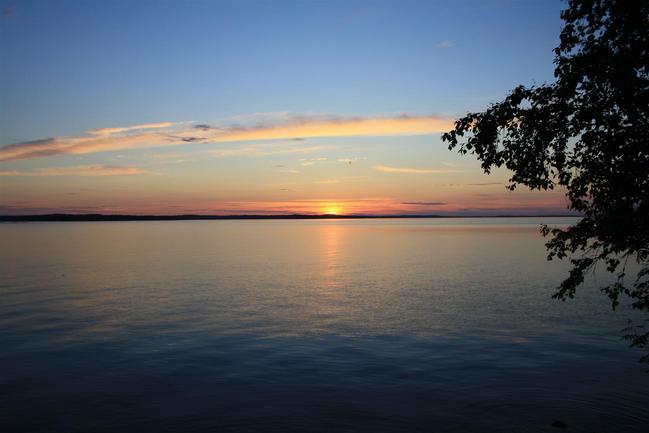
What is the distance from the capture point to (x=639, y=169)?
15977 millimetres

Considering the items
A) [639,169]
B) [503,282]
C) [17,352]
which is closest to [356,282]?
[503,282]

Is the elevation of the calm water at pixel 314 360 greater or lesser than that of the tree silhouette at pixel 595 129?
lesser

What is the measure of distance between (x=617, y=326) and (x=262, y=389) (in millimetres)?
23226

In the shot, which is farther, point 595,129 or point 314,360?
point 314,360

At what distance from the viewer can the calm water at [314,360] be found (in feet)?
62.5

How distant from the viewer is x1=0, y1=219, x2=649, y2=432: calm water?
19.1 metres

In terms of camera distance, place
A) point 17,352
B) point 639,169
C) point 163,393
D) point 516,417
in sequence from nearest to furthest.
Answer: point 639,169 < point 516,417 < point 163,393 < point 17,352

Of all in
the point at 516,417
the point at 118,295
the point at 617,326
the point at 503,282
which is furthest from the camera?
the point at 503,282

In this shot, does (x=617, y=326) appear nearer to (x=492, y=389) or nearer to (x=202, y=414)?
(x=492, y=389)

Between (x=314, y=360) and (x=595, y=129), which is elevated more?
(x=595, y=129)

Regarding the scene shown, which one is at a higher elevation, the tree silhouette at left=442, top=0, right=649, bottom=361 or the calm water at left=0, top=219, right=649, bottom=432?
the tree silhouette at left=442, top=0, right=649, bottom=361

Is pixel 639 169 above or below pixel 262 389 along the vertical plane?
above

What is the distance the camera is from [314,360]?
26.3 meters

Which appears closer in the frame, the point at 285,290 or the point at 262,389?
the point at 262,389
